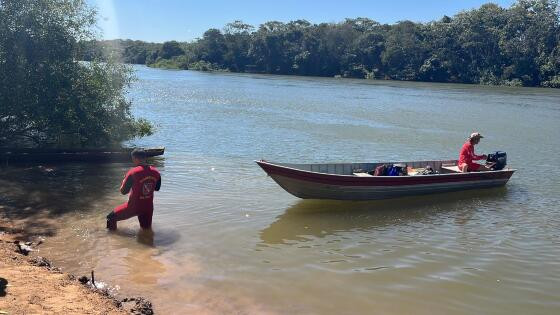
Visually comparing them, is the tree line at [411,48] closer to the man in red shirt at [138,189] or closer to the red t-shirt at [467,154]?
the red t-shirt at [467,154]

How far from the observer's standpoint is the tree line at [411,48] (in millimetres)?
87000

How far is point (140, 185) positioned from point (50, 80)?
759cm

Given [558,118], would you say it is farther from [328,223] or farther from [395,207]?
[328,223]

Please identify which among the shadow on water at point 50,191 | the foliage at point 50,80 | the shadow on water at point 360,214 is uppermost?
the foliage at point 50,80

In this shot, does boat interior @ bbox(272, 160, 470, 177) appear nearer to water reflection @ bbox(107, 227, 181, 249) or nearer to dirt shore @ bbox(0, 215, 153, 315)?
water reflection @ bbox(107, 227, 181, 249)

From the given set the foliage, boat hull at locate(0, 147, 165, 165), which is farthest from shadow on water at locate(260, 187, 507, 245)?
the foliage

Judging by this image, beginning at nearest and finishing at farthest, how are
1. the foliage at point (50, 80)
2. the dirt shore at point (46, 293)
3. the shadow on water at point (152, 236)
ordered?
the dirt shore at point (46, 293)
the shadow on water at point (152, 236)
the foliage at point (50, 80)

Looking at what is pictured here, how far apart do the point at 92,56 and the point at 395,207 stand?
10.9 meters

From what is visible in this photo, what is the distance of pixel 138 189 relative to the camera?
987 cm

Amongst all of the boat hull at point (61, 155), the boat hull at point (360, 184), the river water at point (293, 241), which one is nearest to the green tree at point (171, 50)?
the river water at point (293, 241)

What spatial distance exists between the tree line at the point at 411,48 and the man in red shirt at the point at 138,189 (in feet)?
275

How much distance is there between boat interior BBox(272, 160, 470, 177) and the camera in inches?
558

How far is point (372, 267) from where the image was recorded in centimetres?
957

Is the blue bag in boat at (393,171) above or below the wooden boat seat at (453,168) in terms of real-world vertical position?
above
